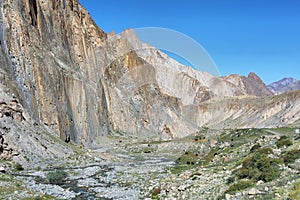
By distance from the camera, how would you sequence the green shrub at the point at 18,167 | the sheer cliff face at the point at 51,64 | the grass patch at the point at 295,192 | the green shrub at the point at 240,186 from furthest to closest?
1. the sheer cliff face at the point at 51,64
2. the green shrub at the point at 18,167
3. the green shrub at the point at 240,186
4. the grass patch at the point at 295,192

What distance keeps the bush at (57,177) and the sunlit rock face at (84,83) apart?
19357 millimetres

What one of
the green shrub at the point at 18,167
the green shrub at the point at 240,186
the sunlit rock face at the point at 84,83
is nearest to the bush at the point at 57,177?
the green shrub at the point at 18,167

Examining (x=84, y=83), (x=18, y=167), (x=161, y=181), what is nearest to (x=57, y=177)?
(x=18, y=167)

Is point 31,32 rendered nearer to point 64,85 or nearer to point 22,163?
point 64,85

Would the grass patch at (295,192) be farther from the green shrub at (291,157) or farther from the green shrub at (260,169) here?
the green shrub at (291,157)

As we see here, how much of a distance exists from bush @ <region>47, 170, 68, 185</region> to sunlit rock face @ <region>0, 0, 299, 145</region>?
1936 cm

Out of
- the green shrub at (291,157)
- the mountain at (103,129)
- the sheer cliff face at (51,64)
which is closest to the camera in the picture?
the green shrub at (291,157)

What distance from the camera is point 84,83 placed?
81188 mm

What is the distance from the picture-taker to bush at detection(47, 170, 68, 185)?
30.7 metres

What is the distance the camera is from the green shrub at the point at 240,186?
59.4 ft

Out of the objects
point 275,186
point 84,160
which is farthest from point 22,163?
point 275,186

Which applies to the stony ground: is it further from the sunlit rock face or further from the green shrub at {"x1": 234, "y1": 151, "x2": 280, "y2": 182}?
the sunlit rock face

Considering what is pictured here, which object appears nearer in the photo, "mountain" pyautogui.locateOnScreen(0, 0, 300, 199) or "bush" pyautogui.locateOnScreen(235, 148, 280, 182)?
"bush" pyautogui.locateOnScreen(235, 148, 280, 182)

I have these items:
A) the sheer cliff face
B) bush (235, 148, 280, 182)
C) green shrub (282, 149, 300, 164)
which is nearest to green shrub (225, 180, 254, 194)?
bush (235, 148, 280, 182)
